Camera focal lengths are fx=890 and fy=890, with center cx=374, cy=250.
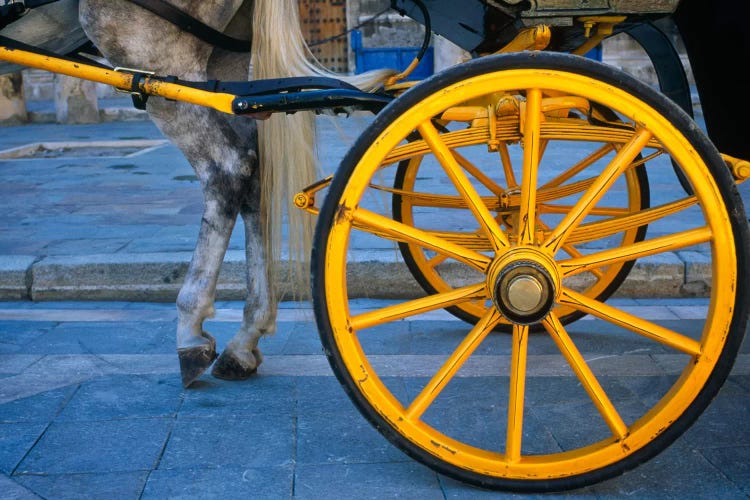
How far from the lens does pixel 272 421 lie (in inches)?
104

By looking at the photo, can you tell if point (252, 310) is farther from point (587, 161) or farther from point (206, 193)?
point (587, 161)

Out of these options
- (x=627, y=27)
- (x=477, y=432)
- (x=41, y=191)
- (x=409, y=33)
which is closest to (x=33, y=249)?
(x=41, y=191)

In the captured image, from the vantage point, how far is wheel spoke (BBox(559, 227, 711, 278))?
2025 mm

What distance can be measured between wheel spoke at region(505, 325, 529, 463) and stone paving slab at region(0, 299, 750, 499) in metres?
0.17

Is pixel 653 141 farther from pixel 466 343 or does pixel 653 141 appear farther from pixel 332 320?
pixel 332 320

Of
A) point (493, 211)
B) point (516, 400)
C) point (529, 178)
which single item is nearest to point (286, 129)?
point (493, 211)

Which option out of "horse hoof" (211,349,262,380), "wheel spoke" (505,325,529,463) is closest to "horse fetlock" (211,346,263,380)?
"horse hoof" (211,349,262,380)

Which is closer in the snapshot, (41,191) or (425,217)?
(425,217)

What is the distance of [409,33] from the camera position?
15086 mm

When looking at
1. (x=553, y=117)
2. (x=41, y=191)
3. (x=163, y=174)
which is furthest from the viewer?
(x=163, y=174)

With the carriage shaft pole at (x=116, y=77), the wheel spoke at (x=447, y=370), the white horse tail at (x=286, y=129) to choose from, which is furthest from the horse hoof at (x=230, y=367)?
the wheel spoke at (x=447, y=370)

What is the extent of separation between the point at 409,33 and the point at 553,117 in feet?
42.2

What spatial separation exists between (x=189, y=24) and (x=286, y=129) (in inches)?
17.5

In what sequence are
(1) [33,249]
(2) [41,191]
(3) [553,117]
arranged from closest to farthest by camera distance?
(3) [553,117] → (1) [33,249] → (2) [41,191]
